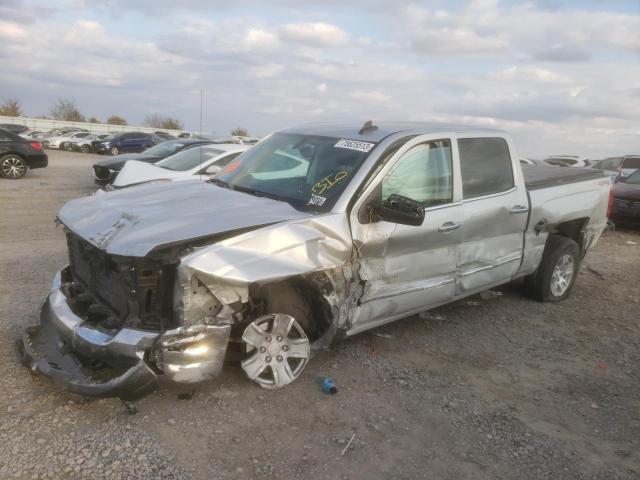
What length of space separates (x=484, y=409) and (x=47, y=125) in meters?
57.4

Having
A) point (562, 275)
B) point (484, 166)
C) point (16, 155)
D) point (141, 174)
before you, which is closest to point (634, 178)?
point (562, 275)

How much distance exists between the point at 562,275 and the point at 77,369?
5097 millimetres

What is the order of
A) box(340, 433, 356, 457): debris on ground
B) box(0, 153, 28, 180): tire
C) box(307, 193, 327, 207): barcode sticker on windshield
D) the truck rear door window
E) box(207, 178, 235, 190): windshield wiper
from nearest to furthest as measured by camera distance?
box(340, 433, 356, 457): debris on ground, box(307, 193, 327, 207): barcode sticker on windshield, box(207, 178, 235, 190): windshield wiper, the truck rear door window, box(0, 153, 28, 180): tire

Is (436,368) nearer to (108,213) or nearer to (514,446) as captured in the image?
(514,446)

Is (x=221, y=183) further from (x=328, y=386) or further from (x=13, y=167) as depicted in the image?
(x=13, y=167)

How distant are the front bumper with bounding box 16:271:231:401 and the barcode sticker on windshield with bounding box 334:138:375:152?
5.69 ft

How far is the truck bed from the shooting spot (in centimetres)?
573

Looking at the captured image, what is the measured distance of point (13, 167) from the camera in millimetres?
15094

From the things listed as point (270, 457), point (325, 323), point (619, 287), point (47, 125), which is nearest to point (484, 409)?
point (325, 323)

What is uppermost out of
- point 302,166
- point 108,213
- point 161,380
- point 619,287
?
point 302,166

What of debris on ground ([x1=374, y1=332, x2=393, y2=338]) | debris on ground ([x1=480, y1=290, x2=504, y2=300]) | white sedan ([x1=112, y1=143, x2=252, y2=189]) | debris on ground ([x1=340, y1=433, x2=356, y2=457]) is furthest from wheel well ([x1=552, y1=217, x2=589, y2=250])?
white sedan ([x1=112, y1=143, x2=252, y2=189])

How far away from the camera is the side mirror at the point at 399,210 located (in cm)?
382

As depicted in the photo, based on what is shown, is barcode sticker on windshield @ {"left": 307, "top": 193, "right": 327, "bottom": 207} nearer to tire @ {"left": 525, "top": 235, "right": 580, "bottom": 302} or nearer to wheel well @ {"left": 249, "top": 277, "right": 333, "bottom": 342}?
wheel well @ {"left": 249, "top": 277, "right": 333, "bottom": 342}

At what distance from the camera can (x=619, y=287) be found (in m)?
7.29
